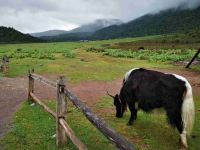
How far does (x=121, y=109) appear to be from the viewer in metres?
11.4

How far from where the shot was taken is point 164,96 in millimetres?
9000

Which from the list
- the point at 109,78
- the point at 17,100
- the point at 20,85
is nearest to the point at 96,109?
the point at 17,100

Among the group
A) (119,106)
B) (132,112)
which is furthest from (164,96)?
(119,106)

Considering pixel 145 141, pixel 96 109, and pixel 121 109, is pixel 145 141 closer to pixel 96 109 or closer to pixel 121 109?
pixel 121 109

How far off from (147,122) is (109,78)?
33.8 feet

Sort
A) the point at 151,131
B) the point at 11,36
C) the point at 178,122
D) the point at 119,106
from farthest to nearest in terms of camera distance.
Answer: the point at 11,36 < the point at 119,106 < the point at 151,131 < the point at 178,122

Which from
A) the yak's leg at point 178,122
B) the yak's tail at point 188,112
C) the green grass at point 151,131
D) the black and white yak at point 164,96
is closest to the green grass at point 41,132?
the green grass at point 151,131

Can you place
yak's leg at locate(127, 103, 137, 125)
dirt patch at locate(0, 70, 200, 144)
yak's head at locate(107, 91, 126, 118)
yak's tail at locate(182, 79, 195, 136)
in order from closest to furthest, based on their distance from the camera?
yak's tail at locate(182, 79, 195, 136) → yak's leg at locate(127, 103, 137, 125) → yak's head at locate(107, 91, 126, 118) → dirt patch at locate(0, 70, 200, 144)

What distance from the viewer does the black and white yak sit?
27.9 feet

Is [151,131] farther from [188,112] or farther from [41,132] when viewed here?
[41,132]

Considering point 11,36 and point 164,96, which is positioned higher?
point 164,96

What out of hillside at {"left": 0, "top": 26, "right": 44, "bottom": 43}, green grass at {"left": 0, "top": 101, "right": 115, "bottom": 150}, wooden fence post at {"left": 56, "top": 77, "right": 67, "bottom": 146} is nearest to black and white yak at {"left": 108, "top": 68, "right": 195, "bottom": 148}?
green grass at {"left": 0, "top": 101, "right": 115, "bottom": 150}

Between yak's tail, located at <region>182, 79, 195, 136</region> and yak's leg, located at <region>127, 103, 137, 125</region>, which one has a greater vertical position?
yak's tail, located at <region>182, 79, 195, 136</region>

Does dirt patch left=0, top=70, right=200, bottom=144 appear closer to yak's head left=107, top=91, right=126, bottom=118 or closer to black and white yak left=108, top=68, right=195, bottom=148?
yak's head left=107, top=91, right=126, bottom=118
